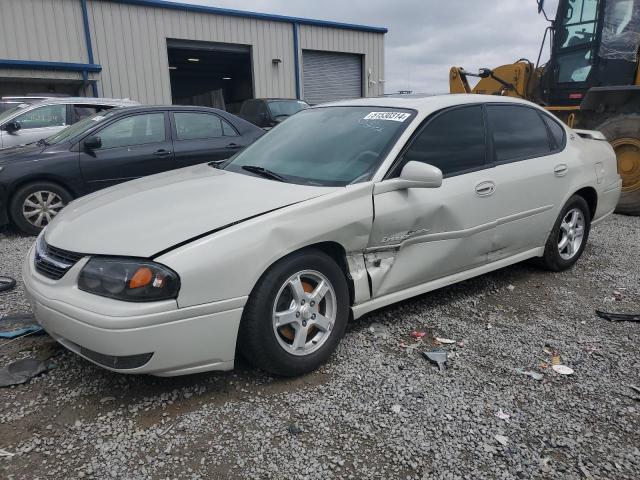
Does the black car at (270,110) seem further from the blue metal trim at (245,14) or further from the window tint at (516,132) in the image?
the window tint at (516,132)

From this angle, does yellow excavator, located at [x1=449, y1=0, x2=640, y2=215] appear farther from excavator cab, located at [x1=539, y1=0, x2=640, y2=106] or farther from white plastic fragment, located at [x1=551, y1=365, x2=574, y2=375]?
white plastic fragment, located at [x1=551, y1=365, x2=574, y2=375]

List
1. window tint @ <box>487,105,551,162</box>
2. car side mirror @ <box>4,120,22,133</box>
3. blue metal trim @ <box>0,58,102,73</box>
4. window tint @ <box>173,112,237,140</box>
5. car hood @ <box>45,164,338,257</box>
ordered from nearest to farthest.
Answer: car hood @ <box>45,164,338,257</box>
window tint @ <box>487,105,551,162</box>
window tint @ <box>173,112,237,140</box>
car side mirror @ <box>4,120,22,133</box>
blue metal trim @ <box>0,58,102,73</box>

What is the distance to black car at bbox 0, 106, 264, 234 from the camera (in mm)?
5984

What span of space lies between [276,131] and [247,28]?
47.3 feet

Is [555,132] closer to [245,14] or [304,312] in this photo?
[304,312]

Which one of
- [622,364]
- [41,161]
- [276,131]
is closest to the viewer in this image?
[622,364]

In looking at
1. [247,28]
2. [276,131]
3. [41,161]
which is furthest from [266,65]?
[276,131]

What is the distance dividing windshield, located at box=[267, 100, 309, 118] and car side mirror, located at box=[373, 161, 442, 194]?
9211mm

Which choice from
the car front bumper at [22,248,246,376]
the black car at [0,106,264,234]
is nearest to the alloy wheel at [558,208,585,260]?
the car front bumper at [22,248,246,376]

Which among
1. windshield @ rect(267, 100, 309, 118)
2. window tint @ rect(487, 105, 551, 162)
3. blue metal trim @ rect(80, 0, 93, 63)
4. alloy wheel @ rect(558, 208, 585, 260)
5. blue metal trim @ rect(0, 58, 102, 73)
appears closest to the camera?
window tint @ rect(487, 105, 551, 162)

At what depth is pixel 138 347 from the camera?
90.2 inches

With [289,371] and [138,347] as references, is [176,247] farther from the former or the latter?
[289,371]

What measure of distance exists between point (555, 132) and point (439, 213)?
72.2 inches

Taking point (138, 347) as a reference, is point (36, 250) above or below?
above
